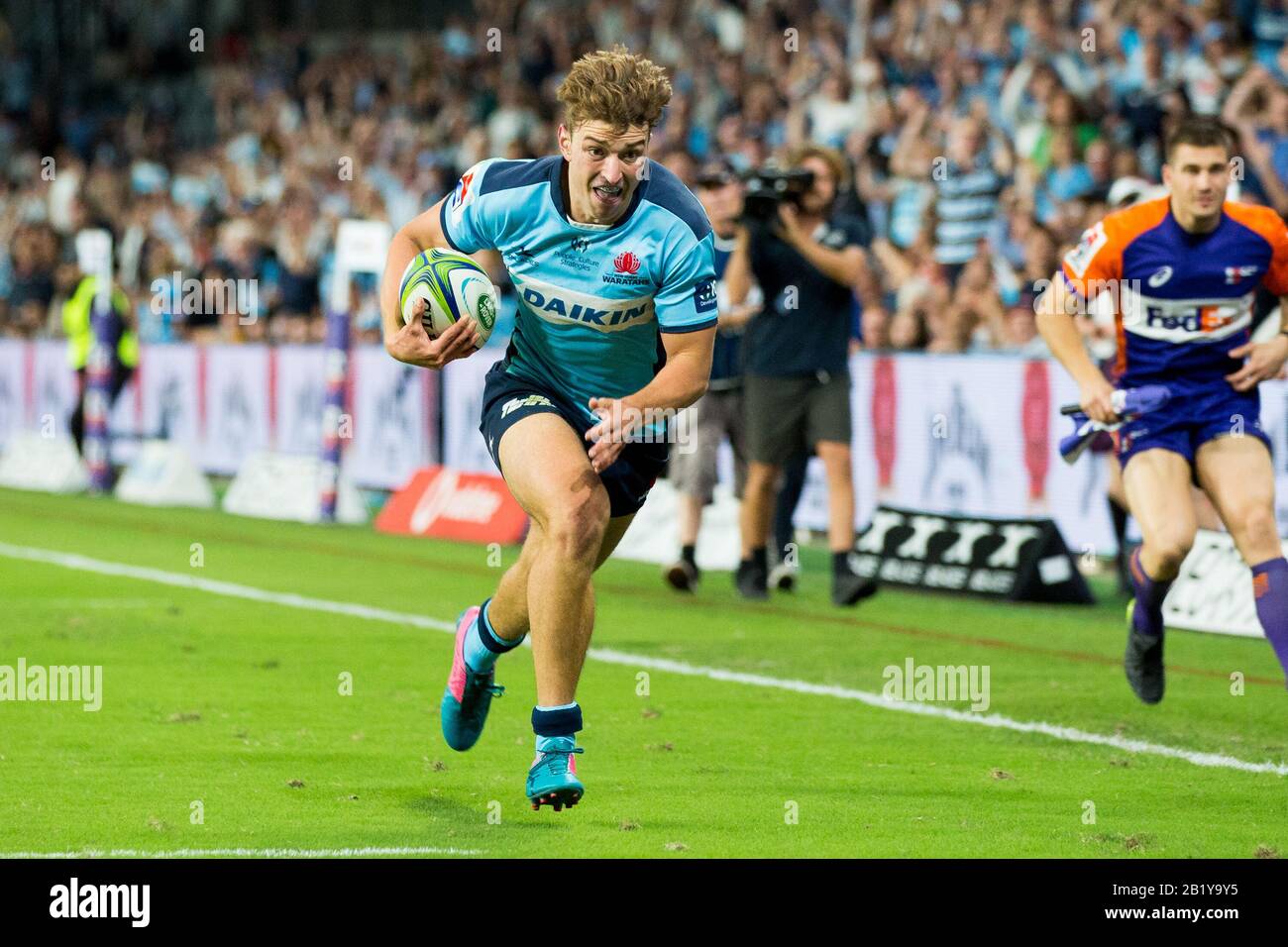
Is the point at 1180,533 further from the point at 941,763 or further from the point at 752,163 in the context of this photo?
the point at 752,163

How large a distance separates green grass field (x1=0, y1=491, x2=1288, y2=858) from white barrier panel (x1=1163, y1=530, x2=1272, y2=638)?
7.7 inches

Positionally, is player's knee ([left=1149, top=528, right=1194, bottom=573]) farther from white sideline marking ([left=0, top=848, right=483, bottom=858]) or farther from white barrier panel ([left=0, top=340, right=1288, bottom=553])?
white barrier panel ([left=0, top=340, right=1288, bottom=553])

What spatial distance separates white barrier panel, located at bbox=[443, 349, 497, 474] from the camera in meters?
19.5

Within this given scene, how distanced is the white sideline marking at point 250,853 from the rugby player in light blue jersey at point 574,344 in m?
0.47

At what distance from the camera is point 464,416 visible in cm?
1986

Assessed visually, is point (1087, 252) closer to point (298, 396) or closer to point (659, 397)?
point (659, 397)

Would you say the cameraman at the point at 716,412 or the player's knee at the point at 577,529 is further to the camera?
the cameraman at the point at 716,412

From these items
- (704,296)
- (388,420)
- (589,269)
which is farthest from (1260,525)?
(388,420)

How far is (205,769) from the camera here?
7.82 m

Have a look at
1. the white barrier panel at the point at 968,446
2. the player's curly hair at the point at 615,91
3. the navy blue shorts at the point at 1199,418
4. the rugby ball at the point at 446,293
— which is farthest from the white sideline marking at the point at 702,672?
the white barrier panel at the point at 968,446

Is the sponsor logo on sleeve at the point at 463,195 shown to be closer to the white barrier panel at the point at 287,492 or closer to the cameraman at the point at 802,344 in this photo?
the cameraman at the point at 802,344

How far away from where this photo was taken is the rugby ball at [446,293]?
7.07 m
